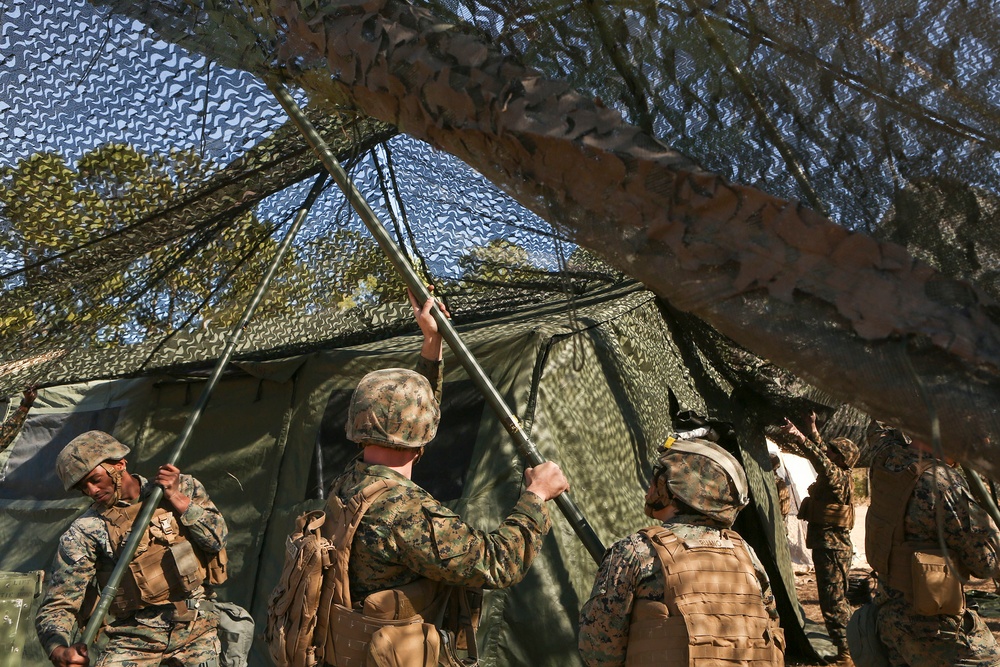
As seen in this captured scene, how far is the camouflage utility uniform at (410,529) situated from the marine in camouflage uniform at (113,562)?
1.51 m

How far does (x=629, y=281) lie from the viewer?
546cm

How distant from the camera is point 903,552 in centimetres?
448

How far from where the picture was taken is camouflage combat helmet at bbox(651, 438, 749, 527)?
305cm

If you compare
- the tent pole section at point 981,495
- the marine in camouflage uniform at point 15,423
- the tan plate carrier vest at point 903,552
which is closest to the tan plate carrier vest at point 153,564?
the marine in camouflage uniform at point 15,423

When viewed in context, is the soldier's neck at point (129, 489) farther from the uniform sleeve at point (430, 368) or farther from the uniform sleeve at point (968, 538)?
the uniform sleeve at point (968, 538)

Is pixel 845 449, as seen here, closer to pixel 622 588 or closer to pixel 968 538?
pixel 968 538

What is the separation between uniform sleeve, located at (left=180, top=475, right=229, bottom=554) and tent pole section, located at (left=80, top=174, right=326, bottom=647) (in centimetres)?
17

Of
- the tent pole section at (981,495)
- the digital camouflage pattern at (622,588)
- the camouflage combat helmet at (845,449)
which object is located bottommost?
the digital camouflage pattern at (622,588)

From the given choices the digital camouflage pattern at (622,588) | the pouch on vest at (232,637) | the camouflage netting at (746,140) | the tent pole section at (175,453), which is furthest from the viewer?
the pouch on vest at (232,637)

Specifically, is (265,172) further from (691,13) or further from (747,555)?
(691,13)

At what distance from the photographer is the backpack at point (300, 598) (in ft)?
9.95

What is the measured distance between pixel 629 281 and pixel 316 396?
1.94m

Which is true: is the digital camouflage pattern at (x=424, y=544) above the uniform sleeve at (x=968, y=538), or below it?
below

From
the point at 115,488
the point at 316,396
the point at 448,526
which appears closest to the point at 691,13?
the point at 448,526
